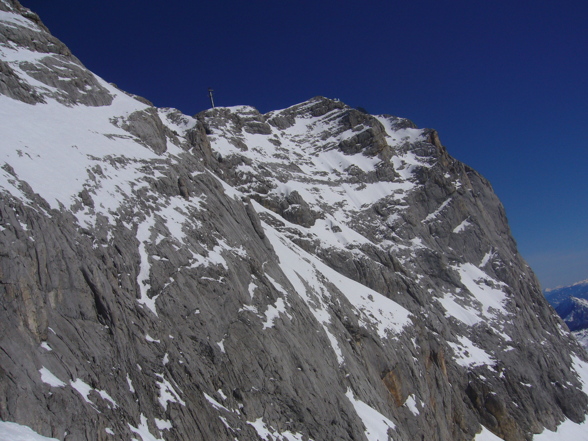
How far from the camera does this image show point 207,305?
91.0ft

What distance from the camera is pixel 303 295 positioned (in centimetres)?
3819

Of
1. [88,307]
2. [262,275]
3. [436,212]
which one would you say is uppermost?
[436,212]

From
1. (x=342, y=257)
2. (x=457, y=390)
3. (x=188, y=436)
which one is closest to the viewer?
(x=188, y=436)

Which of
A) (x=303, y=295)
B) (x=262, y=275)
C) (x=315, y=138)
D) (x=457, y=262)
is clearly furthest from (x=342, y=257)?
(x=315, y=138)

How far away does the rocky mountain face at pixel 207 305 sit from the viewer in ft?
65.5

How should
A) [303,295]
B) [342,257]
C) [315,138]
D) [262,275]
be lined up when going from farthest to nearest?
1. [315,138]
2. [342,257]
3. [303,295]
4. [262,275]

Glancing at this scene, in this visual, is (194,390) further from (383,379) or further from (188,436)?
(383,379)

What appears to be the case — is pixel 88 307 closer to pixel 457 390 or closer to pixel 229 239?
Answer: pixel 229 239

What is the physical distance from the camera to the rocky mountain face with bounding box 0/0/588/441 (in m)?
20.0

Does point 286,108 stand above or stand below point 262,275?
above

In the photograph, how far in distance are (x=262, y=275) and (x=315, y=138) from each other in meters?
75.9

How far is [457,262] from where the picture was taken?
77625 mm

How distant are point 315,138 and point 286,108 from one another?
22463mm

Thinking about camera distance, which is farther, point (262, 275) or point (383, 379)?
point (383, 379)
